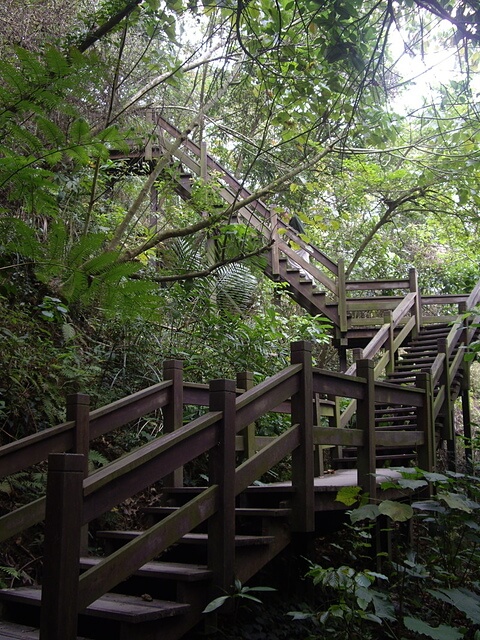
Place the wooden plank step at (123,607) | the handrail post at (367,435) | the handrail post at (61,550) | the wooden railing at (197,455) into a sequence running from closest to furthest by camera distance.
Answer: the handrail post at (61,550), the wooden railing at (197,455), the wooden plank step at (123,607), the handrail post at (367,435)

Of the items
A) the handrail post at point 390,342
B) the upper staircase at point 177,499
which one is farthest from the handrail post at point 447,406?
the upper staircase at point 177,499

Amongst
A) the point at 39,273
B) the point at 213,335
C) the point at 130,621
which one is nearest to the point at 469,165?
the point at 213,335

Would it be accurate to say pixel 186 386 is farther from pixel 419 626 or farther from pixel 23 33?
pixel 23 33

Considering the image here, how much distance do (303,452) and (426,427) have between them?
7.84 feet

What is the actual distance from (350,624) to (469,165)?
6.98m

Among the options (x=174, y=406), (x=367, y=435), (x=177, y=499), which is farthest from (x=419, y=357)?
(x=177, y=499)

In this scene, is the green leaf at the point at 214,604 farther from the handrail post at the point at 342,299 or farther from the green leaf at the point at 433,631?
the handrail post at the point at 342,299

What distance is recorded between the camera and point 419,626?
3523 mm

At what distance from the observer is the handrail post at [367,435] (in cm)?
506

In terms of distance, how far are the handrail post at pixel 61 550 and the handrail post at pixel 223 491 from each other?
1.09 meters

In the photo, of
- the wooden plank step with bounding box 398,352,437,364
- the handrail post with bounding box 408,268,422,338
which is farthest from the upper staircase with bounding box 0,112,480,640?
the handrail post with bounding box 408,268,422,338

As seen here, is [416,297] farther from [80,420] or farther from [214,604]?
[214,604]

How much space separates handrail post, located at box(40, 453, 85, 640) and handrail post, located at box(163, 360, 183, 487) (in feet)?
8.16

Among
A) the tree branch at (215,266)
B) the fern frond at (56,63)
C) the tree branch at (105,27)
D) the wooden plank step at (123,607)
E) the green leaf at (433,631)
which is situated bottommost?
the green leaf at (433,631)
